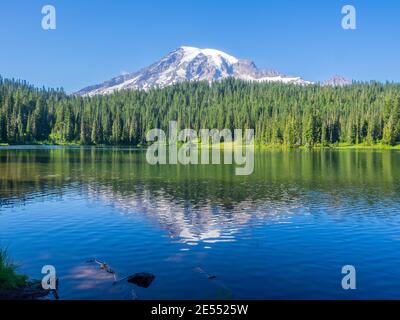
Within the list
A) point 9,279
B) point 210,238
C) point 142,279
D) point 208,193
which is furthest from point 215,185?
point 9,279

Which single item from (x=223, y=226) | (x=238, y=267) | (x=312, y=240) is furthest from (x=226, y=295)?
(x=223, y=226)

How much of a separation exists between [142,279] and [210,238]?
11498mm

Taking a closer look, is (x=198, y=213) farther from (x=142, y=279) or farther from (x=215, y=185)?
(x=215, y=185)

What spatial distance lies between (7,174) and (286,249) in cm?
6661

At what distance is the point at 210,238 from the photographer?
33.9 m

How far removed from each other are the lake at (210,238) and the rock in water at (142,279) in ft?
1.50

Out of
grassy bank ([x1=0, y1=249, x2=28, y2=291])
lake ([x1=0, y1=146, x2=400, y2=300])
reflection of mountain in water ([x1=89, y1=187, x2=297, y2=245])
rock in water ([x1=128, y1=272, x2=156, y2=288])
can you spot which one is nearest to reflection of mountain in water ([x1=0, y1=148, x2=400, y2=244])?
reflection of mountain in water ([x1=89, y1=187, x2=297, y2=245])

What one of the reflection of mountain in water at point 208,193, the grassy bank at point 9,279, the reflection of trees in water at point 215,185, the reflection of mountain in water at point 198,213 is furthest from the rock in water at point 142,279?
the reflection of trees in water at point 215,185

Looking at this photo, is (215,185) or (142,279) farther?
(215,185)

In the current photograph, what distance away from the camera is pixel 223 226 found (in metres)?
38.1

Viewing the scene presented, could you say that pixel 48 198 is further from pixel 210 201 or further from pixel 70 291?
pixel 70 291

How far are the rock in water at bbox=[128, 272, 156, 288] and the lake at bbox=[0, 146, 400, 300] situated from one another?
0.46 meters

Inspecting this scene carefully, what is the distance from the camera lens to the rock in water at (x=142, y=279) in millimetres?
22984

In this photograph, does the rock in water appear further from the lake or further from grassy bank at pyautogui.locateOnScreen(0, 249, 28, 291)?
grassy bank at pyautogui.locateOnScreen(0, 249, 28, 291)
